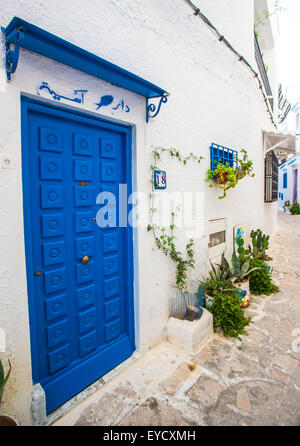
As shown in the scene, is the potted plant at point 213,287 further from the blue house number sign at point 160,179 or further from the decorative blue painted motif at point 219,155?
the decorative blue painted motif at point 219,155

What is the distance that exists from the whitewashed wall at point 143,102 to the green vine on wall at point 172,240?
0.09m

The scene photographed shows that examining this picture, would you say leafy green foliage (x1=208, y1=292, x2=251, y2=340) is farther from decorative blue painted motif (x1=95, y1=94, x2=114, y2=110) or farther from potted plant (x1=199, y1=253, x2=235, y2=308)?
decorative blue painted motif (x1=95, y1=94, x2=114, y2=110)

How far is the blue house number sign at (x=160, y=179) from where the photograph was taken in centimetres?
301

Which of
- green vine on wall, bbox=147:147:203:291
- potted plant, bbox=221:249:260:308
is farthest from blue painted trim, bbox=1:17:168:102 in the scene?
potted plant, bbox=221:249:260:308

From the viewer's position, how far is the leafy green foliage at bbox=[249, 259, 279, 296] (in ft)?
15.9

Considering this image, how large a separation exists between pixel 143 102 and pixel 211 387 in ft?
10.3

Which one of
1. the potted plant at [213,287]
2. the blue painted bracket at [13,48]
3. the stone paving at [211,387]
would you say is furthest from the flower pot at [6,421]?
the potted plant at [213,287]

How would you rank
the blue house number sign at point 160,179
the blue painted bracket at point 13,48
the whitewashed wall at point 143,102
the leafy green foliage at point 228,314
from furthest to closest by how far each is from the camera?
the leafy green foliage at point 228,314 → the blue house number sign at point 160,179 → the whitewashed wall at point 143,102 → the blue painted bracket at point 13,48

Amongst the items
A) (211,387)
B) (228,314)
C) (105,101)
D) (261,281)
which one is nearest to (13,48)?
(105,101)

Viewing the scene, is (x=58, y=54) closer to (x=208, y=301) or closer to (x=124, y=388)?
(x=124, y=388)

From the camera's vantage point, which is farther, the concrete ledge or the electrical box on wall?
the electrical box on wall

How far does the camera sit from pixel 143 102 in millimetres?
2861
